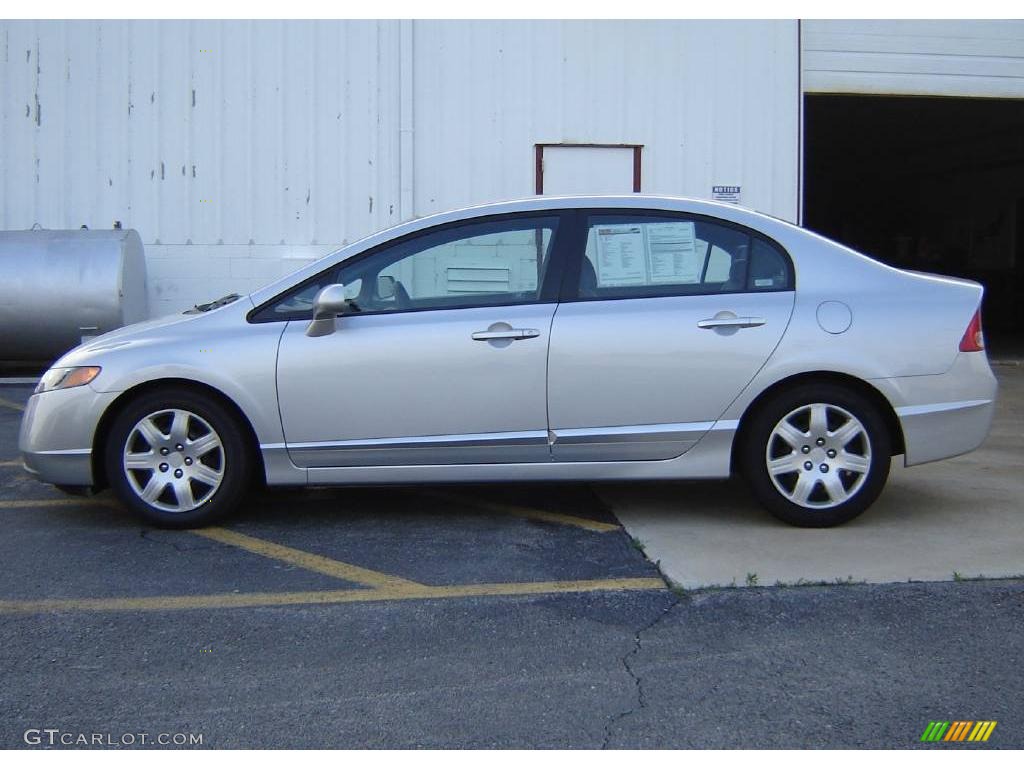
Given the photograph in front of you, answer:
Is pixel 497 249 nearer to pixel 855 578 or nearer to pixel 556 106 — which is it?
pixel 855 578

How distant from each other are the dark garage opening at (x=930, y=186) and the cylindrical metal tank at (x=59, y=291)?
10.4m

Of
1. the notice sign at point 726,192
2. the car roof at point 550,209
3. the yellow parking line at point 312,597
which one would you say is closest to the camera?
the yellow parking line at point 312,597

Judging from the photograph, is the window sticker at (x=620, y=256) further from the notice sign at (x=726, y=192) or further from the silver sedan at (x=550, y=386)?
the notice sign at (x=726, y=192)

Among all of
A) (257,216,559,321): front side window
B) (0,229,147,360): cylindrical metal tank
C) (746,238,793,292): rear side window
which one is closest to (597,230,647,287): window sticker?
(257,216,559,321): front side window

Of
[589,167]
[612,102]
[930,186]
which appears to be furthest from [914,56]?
[930,186]

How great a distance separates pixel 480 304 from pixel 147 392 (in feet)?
5.14

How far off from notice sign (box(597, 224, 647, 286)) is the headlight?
2357 mm

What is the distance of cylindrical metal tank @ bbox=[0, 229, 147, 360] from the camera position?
10.5m

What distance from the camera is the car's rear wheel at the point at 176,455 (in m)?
4.91

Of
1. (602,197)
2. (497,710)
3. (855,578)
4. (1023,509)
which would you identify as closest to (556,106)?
(602,197)

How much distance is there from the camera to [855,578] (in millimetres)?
4250

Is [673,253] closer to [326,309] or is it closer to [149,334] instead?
[326,309]

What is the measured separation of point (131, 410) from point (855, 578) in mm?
3199

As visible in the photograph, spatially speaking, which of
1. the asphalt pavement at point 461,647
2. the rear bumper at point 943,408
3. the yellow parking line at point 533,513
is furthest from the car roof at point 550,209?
the yellow parking line at point 533,513
